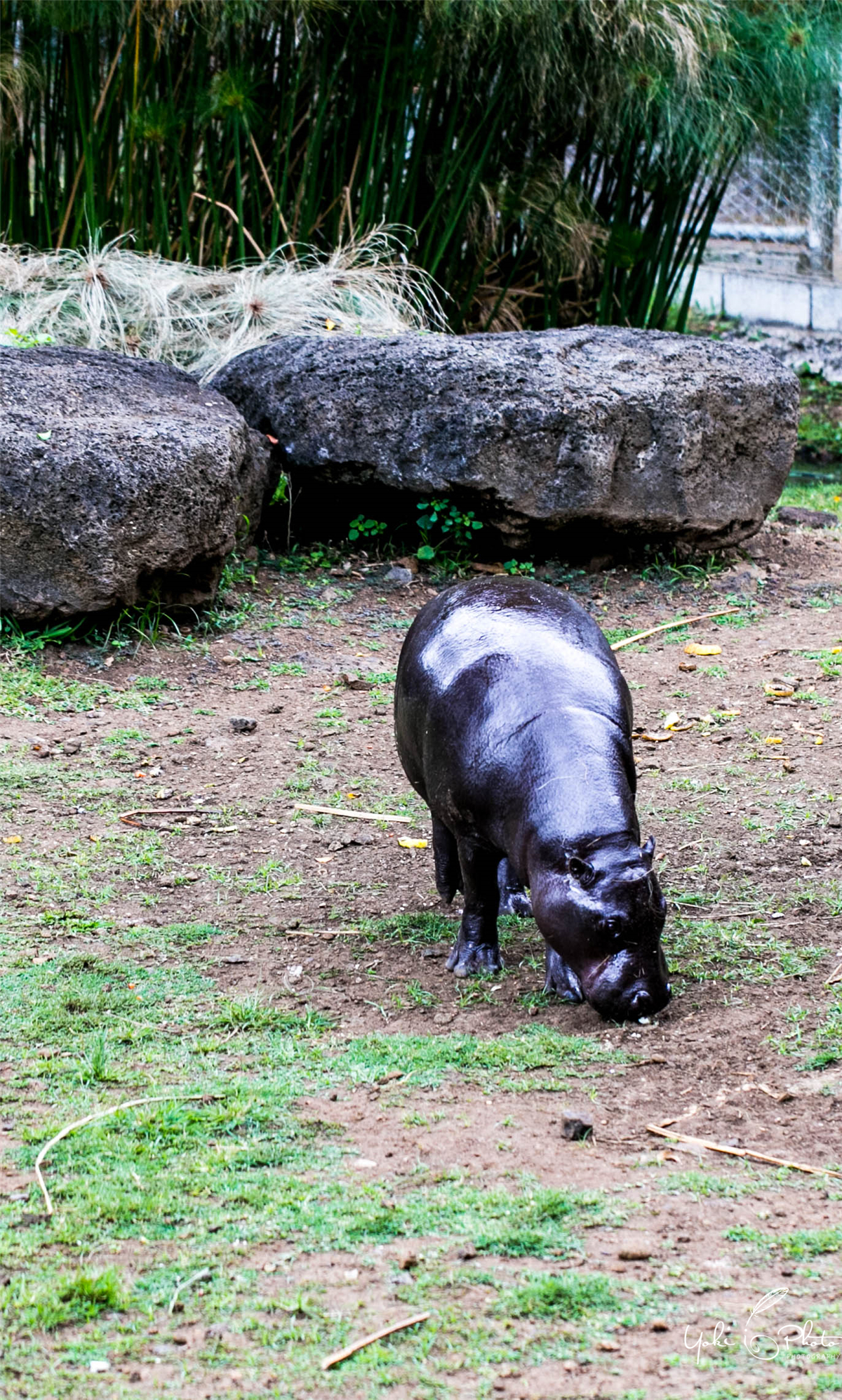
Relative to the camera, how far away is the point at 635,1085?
131 inches

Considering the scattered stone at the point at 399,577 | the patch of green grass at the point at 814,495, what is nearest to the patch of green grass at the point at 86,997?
the scattered stone at the point at 399,577

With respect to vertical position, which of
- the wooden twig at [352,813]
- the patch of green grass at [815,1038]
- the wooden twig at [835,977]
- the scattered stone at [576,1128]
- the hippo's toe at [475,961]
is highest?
the scattered stone at [576,1128]

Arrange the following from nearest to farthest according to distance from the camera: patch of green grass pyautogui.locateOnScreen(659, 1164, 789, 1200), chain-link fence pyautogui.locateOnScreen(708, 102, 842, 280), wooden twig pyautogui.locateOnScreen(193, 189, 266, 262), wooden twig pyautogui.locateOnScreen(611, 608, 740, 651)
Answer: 1. patch of green grass pyautogui.locateOnScreen(659, 1164, 789, 1200)
2. wooden twig pyautogui.locateOnScreen(611, 608, 740, 651)
3. wooden twig pyautogui.locateOnScreen(193, 189, 266, 262)
4. chain-link fence pyautogui.locateOnScreen(708, 102, 842, 280)

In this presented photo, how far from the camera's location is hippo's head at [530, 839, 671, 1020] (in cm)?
342

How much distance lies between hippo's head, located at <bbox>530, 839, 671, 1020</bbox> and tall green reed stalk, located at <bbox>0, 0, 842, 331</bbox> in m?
6.43

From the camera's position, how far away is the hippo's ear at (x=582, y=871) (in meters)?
3.43

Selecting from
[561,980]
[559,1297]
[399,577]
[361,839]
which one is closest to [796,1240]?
[559,1297]

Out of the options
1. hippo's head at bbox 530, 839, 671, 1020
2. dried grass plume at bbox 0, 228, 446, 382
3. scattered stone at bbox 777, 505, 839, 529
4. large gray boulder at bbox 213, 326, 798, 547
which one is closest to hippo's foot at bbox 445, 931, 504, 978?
hippo's head at bbox 530, 839, 671, 1020

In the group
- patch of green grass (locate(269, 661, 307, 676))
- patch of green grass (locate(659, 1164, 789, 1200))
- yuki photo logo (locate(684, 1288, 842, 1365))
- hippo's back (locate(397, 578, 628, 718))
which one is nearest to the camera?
yuki photo logo (locate(684, 1288, 842, 1365))

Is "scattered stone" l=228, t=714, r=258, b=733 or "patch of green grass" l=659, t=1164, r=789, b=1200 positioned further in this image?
"scattered stone" l=228, t=714, r=258, b=733

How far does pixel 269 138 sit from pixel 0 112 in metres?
1.66

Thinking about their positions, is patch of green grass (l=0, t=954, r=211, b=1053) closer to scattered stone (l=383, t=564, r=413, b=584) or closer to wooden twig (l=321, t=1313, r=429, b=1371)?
wooden twig (l=321, t=1313, r=429, b=1371)

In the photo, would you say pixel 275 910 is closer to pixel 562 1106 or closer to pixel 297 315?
pixel 562 1106

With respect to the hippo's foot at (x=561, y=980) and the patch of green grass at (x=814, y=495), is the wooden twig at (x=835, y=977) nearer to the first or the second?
the hippo's foot at (x=561, y=980)
